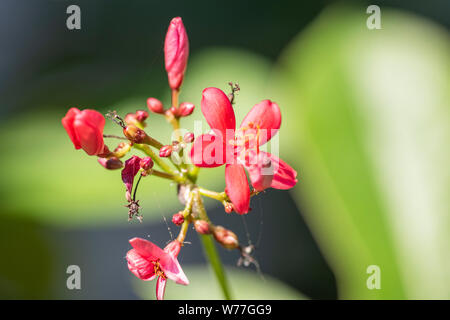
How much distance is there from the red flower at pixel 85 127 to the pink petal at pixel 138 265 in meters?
0.19

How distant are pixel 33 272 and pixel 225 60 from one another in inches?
43.7

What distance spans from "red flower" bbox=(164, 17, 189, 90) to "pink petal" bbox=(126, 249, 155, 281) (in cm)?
36

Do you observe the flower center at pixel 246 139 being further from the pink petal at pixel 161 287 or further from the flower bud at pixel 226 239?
the pink petal at pixel 161 287

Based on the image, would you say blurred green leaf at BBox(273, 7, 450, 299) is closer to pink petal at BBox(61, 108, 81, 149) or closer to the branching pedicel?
the branching pedicel

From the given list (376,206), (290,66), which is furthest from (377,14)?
(376,206)

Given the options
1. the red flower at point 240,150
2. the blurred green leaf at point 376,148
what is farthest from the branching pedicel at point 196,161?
the blurred green leaf at point 376,148

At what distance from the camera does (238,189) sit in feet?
2.49

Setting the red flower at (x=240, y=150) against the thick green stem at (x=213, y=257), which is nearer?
the red flower at (x=240, y=150)

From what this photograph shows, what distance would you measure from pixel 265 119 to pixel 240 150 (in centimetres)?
7

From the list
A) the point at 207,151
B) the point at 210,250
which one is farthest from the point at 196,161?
the point at 210,250

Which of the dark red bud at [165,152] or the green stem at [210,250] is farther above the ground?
the dark red bud at [165,152]

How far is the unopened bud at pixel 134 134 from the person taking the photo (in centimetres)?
80

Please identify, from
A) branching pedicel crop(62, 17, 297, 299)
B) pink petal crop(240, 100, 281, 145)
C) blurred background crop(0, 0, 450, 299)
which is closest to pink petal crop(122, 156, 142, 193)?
branching pedicel crop(62, 17, 297, 299)

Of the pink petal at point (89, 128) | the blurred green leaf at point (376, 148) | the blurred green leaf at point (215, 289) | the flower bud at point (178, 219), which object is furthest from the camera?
the blurred green leaf at point (215, 289)
